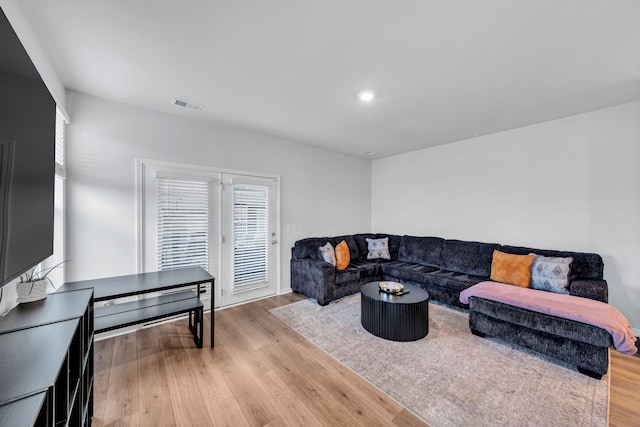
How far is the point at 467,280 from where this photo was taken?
334 centimetres

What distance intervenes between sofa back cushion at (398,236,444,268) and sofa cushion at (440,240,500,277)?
0.36 ft

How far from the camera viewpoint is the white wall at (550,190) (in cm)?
277

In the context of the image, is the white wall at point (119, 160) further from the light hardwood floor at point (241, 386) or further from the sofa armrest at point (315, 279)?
the light hardwood floor at point (241, 386)

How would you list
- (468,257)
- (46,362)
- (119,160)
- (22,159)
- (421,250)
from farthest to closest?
(421,250) → (468,257) → (119,160) → (22,159) → (46,362)

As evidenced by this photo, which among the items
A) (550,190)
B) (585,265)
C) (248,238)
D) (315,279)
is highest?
(550,190)

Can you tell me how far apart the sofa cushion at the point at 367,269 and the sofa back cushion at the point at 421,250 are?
0.66 m

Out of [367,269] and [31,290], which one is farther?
[367,269]

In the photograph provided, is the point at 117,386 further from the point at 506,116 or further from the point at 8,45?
the point at 506,116

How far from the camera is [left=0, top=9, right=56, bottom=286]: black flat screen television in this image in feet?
3.05

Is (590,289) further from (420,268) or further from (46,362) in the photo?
(46,362)

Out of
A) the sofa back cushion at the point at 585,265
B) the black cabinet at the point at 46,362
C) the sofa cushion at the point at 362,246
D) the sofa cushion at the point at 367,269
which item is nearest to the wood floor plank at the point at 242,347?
the black cabinet at the point at 46,362

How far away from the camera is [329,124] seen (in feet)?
11.2

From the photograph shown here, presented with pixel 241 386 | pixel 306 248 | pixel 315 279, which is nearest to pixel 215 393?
pixel 241 386

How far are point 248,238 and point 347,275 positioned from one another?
64.0 inches
